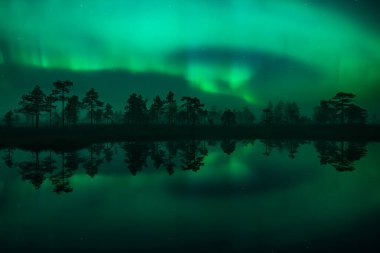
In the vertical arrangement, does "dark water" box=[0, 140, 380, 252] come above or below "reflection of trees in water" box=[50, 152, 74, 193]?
above

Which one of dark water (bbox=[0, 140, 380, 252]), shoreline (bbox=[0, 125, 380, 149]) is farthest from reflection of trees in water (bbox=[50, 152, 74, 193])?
shoreline (bbox=[0, 125, 380, 149])

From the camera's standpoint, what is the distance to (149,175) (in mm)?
27219

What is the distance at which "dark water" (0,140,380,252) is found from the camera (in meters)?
11.8

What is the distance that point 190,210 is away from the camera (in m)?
16.3

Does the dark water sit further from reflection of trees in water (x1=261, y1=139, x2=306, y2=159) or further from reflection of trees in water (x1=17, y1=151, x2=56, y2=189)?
reflection of trees in water (x1=261, y1=139, x2=306, y2=159)

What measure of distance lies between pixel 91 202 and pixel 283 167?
21.8m

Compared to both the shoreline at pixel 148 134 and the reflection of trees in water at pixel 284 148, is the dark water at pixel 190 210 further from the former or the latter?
the shoreline at pixel 148 134

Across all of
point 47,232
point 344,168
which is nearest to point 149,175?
point 47,232

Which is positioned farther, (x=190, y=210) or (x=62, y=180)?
(x=62, y=180)

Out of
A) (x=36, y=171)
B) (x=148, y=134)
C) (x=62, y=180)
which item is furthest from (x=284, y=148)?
(x=36, y=171)

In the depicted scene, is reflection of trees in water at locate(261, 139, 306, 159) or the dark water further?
reflection of trees in water at locate(261, 139, 306, 159)

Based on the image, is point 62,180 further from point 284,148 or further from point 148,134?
point 148,134

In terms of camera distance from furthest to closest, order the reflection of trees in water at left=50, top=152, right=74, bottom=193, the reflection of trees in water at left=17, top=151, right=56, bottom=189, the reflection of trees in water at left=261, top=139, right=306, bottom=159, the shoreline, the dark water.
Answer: the shoreline < the reflection of trees in water at left=261, top=139, right=306, bottom=159 < the reflection of trees in water at left=17, top=151, right=56, bottom=189 < the reflection of trees in water at left=50, top=152, right=74, bottom=193 < the dark water

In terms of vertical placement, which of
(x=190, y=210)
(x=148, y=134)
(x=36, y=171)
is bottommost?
(x=36, y=171)
